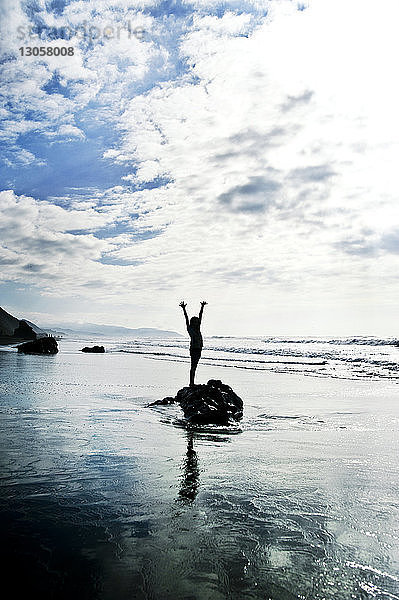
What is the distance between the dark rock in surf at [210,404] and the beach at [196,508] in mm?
582

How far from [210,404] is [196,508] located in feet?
18.3

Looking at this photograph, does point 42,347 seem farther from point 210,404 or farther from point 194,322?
point 210,404

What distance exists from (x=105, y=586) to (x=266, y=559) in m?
1.20

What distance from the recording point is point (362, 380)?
18.8 metres

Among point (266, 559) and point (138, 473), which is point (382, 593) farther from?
point (138, 473)

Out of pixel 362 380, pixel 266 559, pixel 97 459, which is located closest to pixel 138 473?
pixel 97 459

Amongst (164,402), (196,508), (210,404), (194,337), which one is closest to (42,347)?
(194,337)

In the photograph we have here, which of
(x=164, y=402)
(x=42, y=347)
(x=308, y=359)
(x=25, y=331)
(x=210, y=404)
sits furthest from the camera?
(x=25, y=331)

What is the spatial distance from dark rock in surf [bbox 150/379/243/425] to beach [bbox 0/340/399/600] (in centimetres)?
58

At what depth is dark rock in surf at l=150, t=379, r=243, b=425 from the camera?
9102 millimetres

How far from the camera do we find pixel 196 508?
4113 millimetres

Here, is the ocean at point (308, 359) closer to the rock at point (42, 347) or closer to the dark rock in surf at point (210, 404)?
the rock at point (42, 347)

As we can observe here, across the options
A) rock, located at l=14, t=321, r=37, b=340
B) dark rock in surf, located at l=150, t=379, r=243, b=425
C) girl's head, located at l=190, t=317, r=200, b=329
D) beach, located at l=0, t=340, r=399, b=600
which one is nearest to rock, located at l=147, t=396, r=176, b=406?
dark rock in surf, located at l=150, t=379, r=243, b=425

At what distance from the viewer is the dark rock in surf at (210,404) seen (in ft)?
29.9
